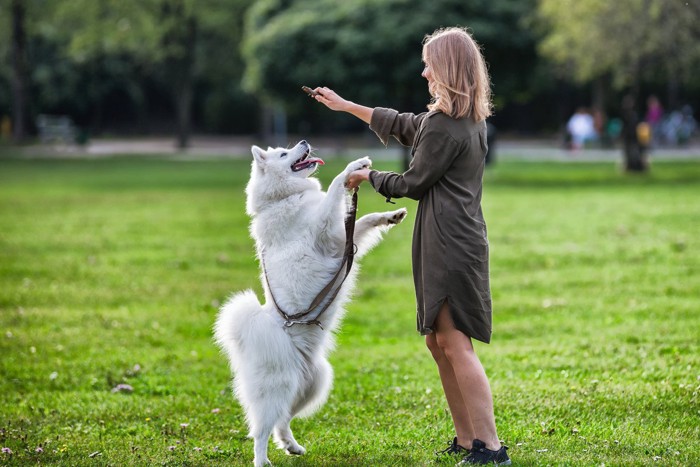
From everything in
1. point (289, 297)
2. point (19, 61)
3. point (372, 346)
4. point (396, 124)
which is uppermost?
point (19, 61)

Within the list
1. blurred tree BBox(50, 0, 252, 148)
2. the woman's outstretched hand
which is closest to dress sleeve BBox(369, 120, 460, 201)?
the woman's outstretched hand

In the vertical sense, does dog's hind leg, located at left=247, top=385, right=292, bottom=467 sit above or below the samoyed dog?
below

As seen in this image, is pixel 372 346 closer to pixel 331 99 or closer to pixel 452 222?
pixel 331 99

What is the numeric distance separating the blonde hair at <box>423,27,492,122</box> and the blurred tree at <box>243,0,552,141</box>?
72.3 ft

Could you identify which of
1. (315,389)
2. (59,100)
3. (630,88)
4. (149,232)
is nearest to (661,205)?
(630,88)

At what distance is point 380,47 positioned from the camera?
27875mm

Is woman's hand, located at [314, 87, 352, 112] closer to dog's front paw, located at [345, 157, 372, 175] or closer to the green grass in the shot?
dog's front paw, located at [345, 157, 372, 175]

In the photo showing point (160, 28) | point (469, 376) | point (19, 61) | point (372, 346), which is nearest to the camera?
point (469, 376)

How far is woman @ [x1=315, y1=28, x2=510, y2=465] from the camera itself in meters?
5.43

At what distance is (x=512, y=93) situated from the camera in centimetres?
2927

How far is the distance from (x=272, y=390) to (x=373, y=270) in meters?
8.62

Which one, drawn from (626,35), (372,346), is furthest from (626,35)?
(372,346)

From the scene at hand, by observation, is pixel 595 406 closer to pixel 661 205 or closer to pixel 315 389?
pixel 315 389

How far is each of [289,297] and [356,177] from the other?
0.88m
